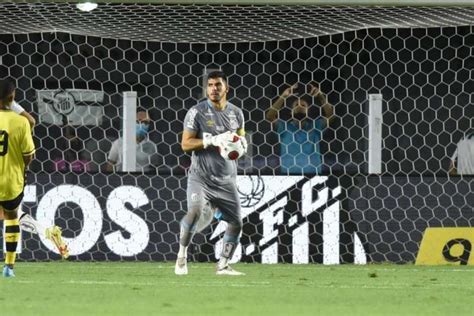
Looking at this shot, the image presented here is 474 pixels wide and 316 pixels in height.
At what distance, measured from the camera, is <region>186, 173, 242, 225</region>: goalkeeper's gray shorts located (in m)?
13.0

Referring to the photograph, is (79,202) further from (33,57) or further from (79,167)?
(33,57)

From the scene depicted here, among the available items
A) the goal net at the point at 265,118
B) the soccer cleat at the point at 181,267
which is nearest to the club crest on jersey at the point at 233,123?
the soccer cleat at the point at 181,267

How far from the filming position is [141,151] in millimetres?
15969

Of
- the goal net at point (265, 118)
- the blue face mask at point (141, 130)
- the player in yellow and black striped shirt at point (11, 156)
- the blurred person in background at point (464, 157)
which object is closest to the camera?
the player in yellow and black striped shirt at point (11, 156)

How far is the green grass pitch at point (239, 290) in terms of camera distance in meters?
9.19

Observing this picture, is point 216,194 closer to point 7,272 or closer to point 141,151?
point 7,272

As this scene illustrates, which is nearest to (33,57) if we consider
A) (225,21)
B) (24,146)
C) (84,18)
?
(84,18)

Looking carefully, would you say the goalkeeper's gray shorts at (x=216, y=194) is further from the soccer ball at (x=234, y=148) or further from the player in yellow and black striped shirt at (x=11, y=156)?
the player in yellow and black striped shirt at (x=11, y=156)

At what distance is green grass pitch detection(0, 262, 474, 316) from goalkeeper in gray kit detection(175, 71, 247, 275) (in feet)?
1.15

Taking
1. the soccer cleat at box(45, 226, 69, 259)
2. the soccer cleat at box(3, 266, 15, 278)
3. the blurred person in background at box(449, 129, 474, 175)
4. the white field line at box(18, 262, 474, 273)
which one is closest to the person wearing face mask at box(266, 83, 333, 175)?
the white field line at box(18, 262, 474, 273)

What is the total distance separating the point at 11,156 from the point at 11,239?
0.71m

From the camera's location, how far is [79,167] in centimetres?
1598

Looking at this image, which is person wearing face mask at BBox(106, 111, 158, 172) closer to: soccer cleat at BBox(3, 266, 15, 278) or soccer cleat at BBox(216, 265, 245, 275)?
soccer cleat at BBox(216, 265, 245, 275)

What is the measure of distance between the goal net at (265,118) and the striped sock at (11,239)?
3.10 metres
